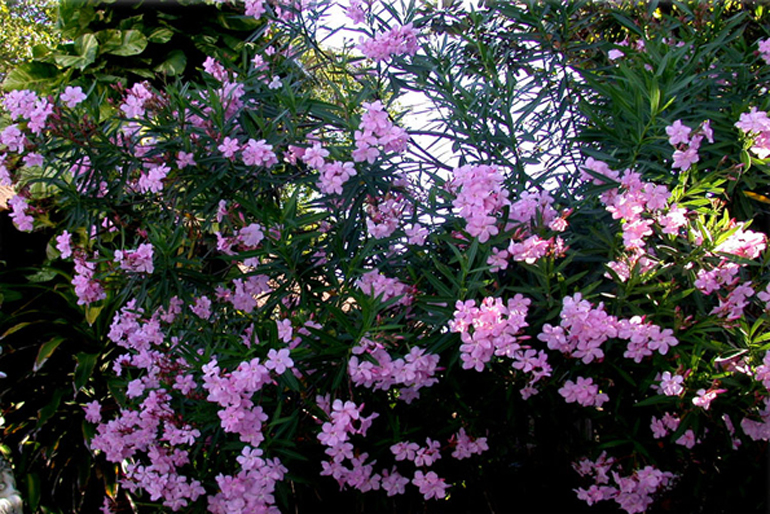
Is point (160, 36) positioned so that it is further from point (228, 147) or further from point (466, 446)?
point (466, 446)

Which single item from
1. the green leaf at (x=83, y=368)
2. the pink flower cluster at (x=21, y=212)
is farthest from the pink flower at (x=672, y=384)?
the green leaf at (x=83, y=368)

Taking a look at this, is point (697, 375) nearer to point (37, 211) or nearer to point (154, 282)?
point (154, 282)

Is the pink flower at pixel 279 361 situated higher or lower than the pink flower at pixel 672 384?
higher

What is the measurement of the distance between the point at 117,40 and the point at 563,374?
310cm

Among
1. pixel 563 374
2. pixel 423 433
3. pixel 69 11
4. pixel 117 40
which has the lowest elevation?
pixel 423 433

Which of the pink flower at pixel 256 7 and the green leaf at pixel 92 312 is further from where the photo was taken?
the green leaf at pixel 92 312

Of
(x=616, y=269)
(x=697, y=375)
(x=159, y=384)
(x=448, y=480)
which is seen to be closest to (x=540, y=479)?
(x=448, y=480)

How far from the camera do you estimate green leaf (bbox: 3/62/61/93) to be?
12.6 ft

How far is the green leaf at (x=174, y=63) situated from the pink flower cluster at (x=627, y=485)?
2930mm

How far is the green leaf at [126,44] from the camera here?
11.9 ft

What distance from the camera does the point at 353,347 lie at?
1607mm

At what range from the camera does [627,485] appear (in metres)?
1.75

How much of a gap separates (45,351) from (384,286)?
2.13m

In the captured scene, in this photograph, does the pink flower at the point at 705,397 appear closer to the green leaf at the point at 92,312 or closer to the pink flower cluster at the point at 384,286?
the pink flower cluster at the point at 384,286
